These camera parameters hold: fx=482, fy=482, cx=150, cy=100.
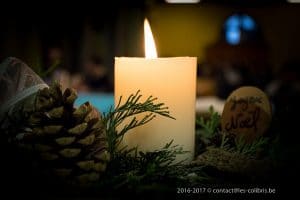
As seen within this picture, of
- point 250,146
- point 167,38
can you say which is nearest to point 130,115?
point 250,146

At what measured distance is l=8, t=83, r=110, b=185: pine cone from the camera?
436mm

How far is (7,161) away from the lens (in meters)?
0.43

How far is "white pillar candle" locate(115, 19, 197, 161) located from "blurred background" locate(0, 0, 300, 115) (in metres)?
3.76

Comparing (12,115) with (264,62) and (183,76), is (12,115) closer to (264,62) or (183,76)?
(183,76)

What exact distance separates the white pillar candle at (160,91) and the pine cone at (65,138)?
0.29 feet

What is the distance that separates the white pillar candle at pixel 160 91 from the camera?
0.55 m

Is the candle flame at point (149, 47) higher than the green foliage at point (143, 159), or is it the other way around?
the candle flame at point (149, 47)

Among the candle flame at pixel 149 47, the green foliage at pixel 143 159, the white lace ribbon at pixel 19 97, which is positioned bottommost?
the green foliage at pixel 143 159

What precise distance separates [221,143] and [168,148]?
0.09 metres

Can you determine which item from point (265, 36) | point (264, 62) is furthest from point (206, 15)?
point (264, 62)

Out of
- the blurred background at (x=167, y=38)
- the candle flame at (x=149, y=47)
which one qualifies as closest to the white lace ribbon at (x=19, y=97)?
the candle flame at (x=149, y=47)

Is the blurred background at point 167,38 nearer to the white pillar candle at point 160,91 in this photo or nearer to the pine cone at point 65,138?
the white pillar candle at point 160,91

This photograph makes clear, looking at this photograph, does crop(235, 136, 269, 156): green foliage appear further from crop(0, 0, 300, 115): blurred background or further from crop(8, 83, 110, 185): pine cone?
crop(0, 0, 300, 115): blurred background

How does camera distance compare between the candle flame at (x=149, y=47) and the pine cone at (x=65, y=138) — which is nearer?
the pine cone at (x=65, y=138)
